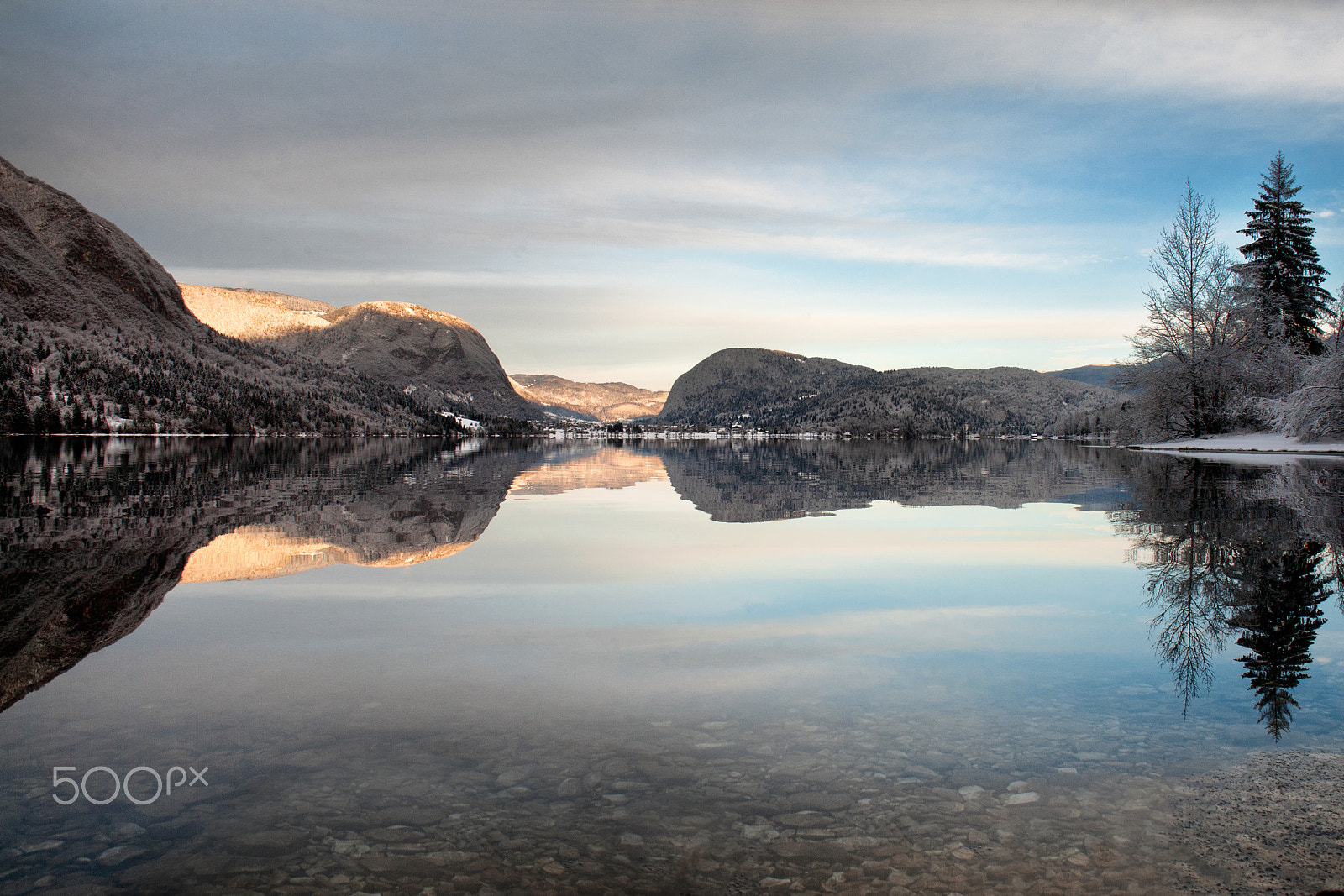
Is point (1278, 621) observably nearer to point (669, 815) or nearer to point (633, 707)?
point (633, 707)

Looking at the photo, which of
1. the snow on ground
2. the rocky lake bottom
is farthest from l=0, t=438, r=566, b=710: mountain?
the snow on ground

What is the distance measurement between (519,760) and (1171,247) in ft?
263

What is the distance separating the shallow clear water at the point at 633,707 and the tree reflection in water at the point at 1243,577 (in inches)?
4.1

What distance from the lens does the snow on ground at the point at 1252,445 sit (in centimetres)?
5469

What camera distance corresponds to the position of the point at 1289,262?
71688 mm

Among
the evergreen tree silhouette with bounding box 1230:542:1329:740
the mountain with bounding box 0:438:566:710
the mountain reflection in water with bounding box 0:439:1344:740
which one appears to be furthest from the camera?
the mountain with bounding box 0:438:566:710

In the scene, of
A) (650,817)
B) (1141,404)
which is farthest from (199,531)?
(1141,404)

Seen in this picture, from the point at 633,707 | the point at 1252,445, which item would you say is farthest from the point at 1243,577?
the point at 1252,445

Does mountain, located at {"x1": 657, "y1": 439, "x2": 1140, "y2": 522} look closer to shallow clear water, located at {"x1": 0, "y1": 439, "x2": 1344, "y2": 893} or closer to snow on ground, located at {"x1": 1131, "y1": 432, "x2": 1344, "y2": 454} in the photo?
shallow clear water, located at {"x1": 0, "y1": 439, "x2": 1344, "y2": 893}

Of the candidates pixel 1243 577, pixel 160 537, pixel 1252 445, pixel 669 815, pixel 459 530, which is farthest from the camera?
pixel 1252 445
